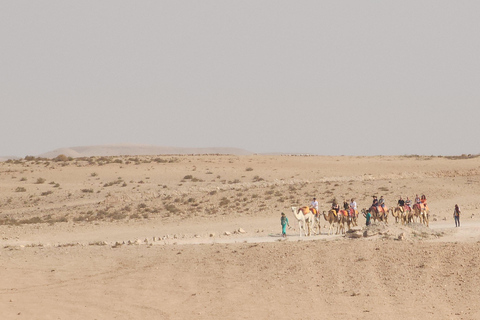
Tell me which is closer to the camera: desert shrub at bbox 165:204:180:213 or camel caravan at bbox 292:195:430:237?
camel caravan at bbox 292:195:430:237

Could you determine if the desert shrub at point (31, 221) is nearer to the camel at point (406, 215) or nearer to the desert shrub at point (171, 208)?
the desert shrub at point (171, 208)

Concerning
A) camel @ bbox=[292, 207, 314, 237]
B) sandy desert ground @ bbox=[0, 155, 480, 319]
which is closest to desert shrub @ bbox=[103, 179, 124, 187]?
sandy desert ground @ bbox=[0, 155, 480, 319]

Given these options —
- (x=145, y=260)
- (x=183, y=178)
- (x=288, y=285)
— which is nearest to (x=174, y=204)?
(x=183, y=178)

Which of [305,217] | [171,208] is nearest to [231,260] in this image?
[305,217]

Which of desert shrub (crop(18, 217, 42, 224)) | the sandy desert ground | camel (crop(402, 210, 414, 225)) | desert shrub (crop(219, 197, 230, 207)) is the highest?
camel (crop(402, 210, 414, 225))

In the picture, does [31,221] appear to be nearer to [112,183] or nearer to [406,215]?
[112,183]

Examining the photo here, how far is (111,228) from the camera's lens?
43406 mm

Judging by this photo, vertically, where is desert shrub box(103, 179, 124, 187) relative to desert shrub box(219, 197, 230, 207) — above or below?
above

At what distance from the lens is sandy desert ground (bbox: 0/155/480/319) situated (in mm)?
20891

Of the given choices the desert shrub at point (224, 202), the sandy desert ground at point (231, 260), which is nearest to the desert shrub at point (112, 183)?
the sandy desert ground at point (231, 260)

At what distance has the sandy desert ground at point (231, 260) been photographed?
20891 mm

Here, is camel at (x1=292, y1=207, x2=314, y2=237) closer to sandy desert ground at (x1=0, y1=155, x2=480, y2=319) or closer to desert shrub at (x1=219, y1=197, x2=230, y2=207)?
sandy desert ground at (x1=0, y1=155, x2=480, y2=319)

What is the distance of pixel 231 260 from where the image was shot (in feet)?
88.2

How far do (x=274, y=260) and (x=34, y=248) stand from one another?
1199 cm
